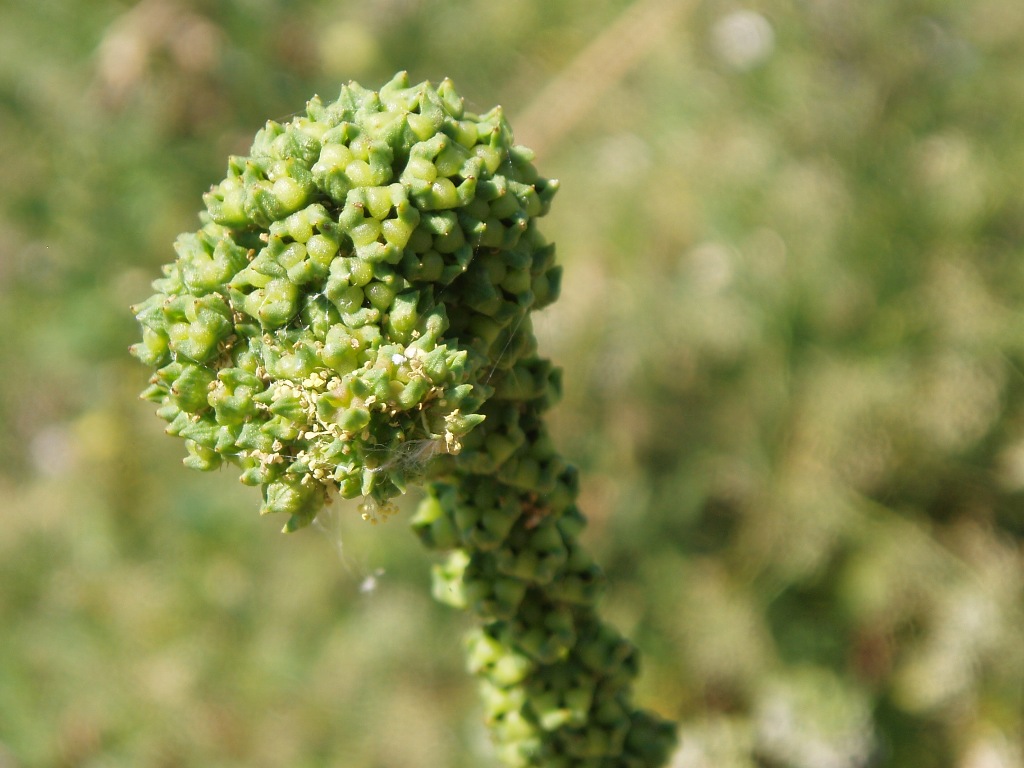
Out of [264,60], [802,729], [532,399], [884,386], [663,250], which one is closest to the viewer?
[532,399]

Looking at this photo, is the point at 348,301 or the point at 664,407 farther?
the point at 664,407

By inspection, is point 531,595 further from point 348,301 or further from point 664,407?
point 664,407

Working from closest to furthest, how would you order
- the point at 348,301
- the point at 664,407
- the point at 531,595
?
the point at 348,301 → the point at 531,595 → the point at 664,407

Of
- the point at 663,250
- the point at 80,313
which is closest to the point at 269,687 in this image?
the point at 80,313

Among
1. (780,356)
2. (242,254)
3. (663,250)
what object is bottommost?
(242,254)

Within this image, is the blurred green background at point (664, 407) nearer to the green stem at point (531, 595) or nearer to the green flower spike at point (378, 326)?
the green stem at point (531, 595)

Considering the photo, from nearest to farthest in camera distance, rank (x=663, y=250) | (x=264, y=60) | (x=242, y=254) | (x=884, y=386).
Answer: (x=242, y=254)
(x=884, y=386)
(x=663, y=250)
(x=264, y=60)

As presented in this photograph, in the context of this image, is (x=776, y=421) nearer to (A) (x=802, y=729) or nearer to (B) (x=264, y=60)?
(A) (x=802, y=729)

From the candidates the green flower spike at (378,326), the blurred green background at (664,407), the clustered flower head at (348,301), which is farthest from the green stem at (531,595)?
the blurred green background at (664,407)

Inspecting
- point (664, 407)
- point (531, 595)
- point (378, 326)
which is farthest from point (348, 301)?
point (664, 407)
